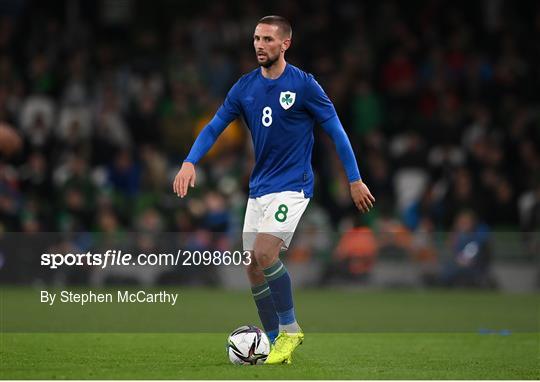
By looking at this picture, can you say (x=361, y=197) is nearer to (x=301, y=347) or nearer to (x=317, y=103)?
(x=317, y=103)

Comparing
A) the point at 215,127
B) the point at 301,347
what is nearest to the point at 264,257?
the point at 215,127

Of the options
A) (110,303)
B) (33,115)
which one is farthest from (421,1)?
(110,303)

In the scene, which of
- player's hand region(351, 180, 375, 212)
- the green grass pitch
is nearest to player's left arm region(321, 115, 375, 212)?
player's hand region(351, 180, 375, 212)

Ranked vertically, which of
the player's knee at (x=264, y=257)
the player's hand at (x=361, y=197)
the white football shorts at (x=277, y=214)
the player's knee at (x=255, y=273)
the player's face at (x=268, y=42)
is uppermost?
the player's face at (x=268, y=42)

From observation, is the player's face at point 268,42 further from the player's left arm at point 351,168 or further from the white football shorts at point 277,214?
the white football shorts at point 277,214

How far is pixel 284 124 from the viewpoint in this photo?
9.31m

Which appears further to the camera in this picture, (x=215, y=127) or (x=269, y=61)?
(x=215, y=127)

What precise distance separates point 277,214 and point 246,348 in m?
1.00

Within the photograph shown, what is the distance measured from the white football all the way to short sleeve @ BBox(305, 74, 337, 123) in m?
1.66

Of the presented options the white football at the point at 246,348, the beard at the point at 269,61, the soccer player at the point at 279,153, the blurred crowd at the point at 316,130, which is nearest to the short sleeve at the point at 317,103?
the soccer player at the point at 279,153

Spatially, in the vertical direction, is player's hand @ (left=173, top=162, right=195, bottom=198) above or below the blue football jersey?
below

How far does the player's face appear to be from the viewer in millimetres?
9188

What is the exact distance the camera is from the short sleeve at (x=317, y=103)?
30.5 ft

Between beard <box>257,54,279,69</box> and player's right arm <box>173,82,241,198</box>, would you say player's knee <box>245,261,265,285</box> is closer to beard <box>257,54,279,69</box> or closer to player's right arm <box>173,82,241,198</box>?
player's right arm <box>173,82,241,198</box>
